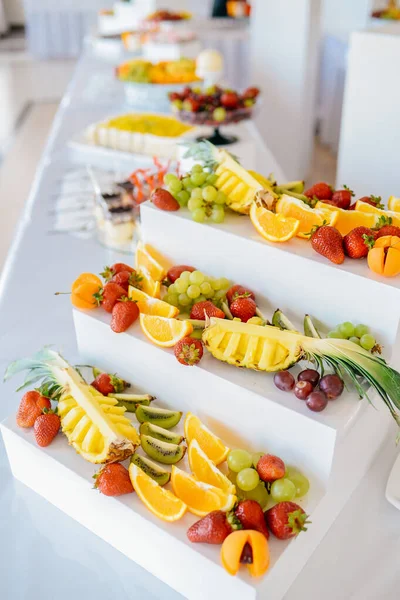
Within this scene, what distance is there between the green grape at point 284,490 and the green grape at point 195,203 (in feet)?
2.16

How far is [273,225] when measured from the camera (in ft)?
4.28

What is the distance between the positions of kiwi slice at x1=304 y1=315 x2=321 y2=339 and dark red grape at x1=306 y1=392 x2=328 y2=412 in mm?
169

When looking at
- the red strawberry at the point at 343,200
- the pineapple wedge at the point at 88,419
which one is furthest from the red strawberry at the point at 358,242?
the pineapple wedge at the point at 88,419

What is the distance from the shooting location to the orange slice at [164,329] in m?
1.21

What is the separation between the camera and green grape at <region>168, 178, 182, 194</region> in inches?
58.0

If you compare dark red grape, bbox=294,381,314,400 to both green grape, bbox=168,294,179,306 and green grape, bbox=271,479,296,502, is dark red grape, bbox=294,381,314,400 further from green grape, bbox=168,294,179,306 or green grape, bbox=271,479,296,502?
green grape, bbox=168,294,179,306

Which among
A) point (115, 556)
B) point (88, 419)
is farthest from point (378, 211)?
point (115, 556)

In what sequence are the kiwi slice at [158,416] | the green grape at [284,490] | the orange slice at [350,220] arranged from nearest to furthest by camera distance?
the green grape at [284,490], the kiwi slice at [158,416], the orange slice at [350,220]

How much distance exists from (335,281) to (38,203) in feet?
4.99

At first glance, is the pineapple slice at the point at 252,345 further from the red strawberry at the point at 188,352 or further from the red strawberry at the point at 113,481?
the red strawberry at the point at 113,481

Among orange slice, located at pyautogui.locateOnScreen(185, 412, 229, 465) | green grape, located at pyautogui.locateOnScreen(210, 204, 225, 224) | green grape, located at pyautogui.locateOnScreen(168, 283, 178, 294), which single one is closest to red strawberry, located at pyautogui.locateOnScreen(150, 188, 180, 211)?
green grape, located at pyautogui.locateOnScreen(210, 204, 225, 224)

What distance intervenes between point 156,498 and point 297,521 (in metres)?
0.24

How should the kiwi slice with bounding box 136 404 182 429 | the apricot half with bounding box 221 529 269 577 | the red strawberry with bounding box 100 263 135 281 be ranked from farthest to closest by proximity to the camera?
the red strawberry with bounding box 100 263 135 281 → the kiwi slice with bounding box 136 404 182 429 → the apricot half with bounding box 221 529 269 577

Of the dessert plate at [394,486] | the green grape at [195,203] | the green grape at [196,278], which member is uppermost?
the green grape at [195,203]
